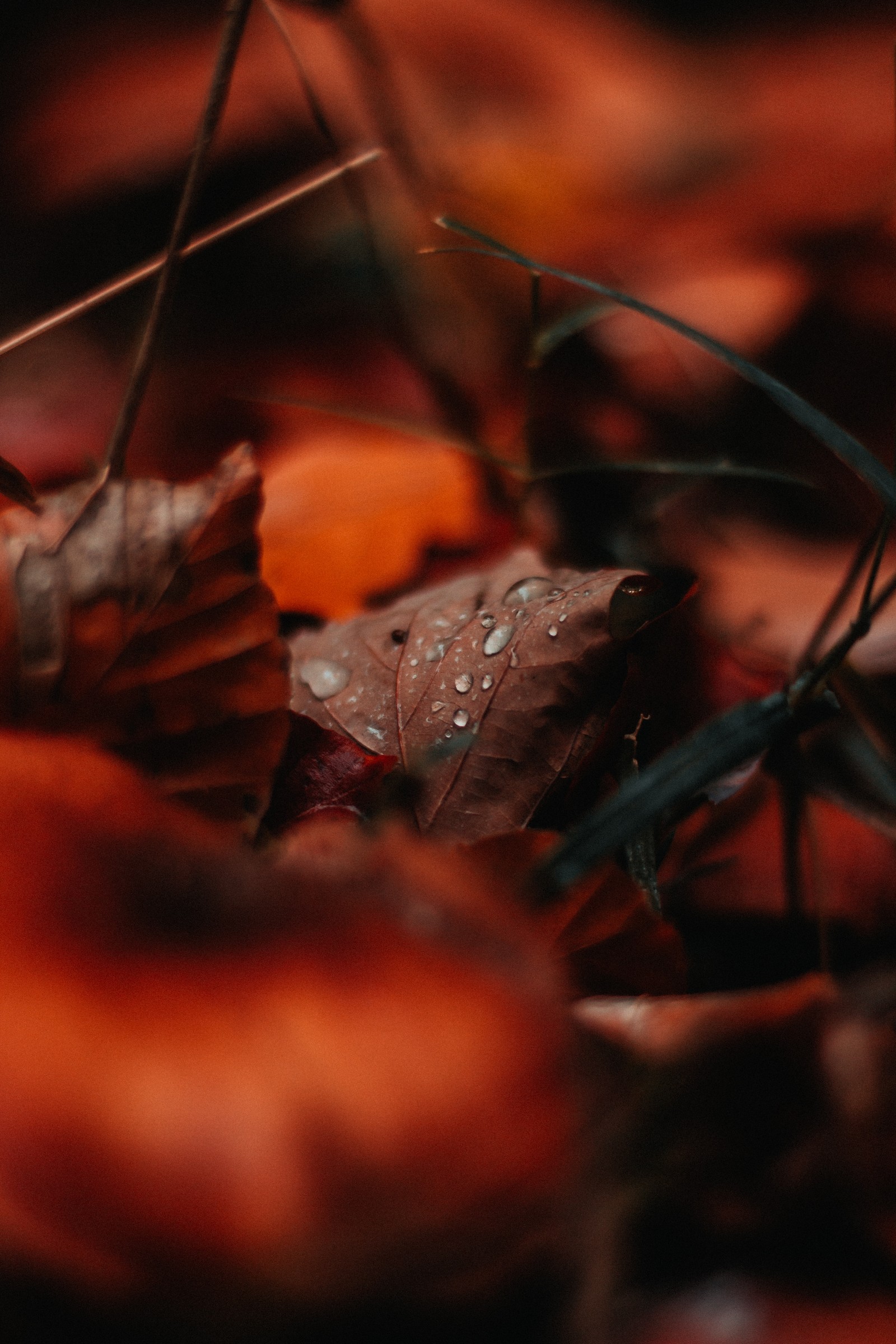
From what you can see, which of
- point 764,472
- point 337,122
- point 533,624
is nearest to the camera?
point 533,624

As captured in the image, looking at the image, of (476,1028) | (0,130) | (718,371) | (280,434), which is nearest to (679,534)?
(718,371)

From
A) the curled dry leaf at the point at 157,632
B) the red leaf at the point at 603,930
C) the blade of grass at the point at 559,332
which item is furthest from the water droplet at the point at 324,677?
the blade of grass at the point at 559,332

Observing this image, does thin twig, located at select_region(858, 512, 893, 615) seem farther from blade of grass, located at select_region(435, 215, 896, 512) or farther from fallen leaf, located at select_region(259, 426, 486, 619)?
fallen leaf, located at select_region(259, 426, 486, 619)

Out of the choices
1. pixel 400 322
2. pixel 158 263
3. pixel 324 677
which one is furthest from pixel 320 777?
pixel 400 322

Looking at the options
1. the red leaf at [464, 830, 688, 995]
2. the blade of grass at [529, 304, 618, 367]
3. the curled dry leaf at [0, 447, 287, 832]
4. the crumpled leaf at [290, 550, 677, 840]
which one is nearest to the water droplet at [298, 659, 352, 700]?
the crumpled leaf at [290, 550, 677, 840]

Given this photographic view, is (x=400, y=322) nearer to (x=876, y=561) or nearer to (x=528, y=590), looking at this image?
(x=528, y=590)

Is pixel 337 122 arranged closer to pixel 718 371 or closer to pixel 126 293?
pixel 126 293
